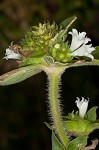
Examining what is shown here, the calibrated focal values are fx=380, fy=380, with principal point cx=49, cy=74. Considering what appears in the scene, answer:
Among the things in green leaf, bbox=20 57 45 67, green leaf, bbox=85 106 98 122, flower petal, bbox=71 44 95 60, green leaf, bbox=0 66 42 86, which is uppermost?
flower petal, bbox=71 44 95 60

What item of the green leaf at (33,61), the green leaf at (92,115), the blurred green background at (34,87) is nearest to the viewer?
the green leaf at (33,61)

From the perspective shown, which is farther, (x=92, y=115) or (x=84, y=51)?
(x=92, y=115)

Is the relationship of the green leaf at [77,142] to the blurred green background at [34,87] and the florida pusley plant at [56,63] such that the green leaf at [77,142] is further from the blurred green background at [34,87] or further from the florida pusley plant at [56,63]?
the blurred green background at [34,87]

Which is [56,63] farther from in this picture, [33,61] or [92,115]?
[92,115]

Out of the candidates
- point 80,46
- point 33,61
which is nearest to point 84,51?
point 80,46

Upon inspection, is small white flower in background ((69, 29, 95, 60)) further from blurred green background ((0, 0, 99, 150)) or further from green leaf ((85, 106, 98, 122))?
blurred green background ((0, 0, 99, 150))

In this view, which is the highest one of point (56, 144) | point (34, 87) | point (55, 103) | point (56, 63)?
point (34, 87)

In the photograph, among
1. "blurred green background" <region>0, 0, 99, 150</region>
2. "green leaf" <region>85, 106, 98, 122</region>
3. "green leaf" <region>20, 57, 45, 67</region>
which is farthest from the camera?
"blurred green background" <region>0, 0, 99, 150</region>

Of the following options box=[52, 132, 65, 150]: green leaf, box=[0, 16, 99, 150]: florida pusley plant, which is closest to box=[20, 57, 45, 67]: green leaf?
box=[0, 16, 99, 150]: florida pusley plant

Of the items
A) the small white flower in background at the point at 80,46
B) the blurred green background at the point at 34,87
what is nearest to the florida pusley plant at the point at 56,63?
the small white flower in background at the point at 80,46
